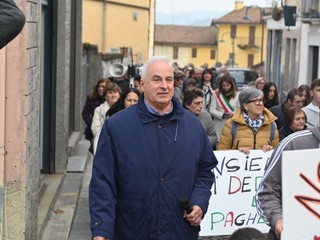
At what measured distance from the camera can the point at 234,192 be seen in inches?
354

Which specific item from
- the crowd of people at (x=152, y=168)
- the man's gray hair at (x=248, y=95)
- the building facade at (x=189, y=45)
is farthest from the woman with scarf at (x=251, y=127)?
the building facade at (x=189, y=45)

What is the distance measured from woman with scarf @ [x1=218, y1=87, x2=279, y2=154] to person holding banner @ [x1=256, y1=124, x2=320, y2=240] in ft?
13.6

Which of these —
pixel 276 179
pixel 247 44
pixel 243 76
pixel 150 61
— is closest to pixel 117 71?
pixel 150 61

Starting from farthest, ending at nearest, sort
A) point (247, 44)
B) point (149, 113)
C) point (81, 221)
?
point (247, 44) → point (81, 221) → point (149, 113)

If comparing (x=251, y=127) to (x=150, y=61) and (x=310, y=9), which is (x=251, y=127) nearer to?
(x=150, y=61)

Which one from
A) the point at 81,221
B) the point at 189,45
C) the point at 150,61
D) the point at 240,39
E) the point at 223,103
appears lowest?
the point at 189,45

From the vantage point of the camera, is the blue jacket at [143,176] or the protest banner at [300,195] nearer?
the protest banner at [300,195]

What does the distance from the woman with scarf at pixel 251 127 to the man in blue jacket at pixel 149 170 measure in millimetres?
3605

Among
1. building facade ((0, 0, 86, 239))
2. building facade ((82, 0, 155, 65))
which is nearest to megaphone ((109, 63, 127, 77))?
building facade ((0, 0, 86, 239))

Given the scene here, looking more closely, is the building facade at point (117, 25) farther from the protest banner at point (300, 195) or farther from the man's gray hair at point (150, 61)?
the protest banner at point (300, 195)

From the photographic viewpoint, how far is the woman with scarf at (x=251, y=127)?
8.87 meters

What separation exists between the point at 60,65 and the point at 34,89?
4.56 metres

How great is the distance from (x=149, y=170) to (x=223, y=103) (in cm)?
824

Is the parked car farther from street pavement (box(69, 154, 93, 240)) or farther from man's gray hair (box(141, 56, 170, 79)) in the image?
man's gray hair (box(141, 56, 170, 79))
